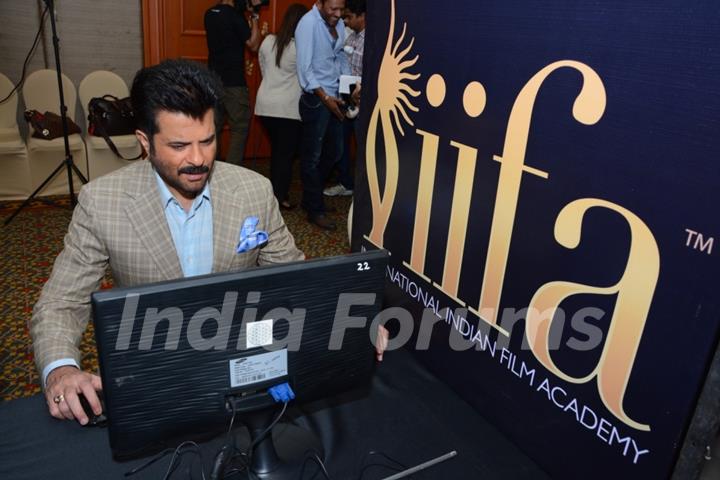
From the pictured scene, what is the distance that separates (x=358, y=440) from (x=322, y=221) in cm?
313

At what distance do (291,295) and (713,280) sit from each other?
2.20 ft

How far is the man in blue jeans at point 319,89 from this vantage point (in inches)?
152

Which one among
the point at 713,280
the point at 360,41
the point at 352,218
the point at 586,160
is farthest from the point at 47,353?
the point at 360,41

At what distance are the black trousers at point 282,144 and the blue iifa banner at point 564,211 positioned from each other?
2740mm

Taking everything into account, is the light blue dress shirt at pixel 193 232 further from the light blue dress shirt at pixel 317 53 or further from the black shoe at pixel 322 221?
the black shoe at pixel 322 221

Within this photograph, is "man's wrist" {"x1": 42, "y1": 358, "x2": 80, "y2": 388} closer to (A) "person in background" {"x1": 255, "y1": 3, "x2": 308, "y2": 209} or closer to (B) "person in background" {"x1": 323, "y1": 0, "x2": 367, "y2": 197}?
(B) "person in background" {"x1": 323, "y1": 0, "x2": 367, "y2": 197}

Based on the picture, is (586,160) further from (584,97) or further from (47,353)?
(47,353)

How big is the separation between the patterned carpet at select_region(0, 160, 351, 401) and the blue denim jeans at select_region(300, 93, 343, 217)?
20 cm

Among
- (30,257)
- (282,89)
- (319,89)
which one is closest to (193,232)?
(30,257)

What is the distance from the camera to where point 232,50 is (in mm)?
4254

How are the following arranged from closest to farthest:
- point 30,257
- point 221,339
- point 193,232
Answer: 1. point 221,339
2. point 193,232
3. point 30,257

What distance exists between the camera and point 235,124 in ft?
15.1

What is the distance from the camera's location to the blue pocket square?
1.57m

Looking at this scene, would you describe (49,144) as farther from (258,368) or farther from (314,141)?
(258,368)
